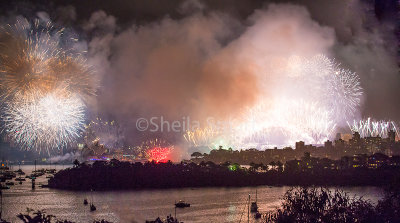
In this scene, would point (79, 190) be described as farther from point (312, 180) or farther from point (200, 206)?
point (312, 180)

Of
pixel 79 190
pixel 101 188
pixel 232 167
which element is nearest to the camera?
pixel 79 190

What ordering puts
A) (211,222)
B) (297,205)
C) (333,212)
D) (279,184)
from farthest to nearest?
(279,184) → (211,222) → (297,205) → (333,212)

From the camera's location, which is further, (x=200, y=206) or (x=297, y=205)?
(x=200, y=206)

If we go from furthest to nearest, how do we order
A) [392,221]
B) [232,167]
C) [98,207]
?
1. [232,167]
2. [98,207]
3. [392,221]

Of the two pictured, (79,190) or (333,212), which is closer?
(333,212)

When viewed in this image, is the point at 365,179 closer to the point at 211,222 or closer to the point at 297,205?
the point at 211,222

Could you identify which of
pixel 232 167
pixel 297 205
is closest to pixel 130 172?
pixel 232 167

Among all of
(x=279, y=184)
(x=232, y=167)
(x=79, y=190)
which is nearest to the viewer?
(x=79, y=190)

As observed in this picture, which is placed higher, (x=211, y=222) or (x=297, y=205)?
(x=297, y=205)

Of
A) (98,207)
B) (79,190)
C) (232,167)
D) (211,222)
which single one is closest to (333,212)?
(211,222)
